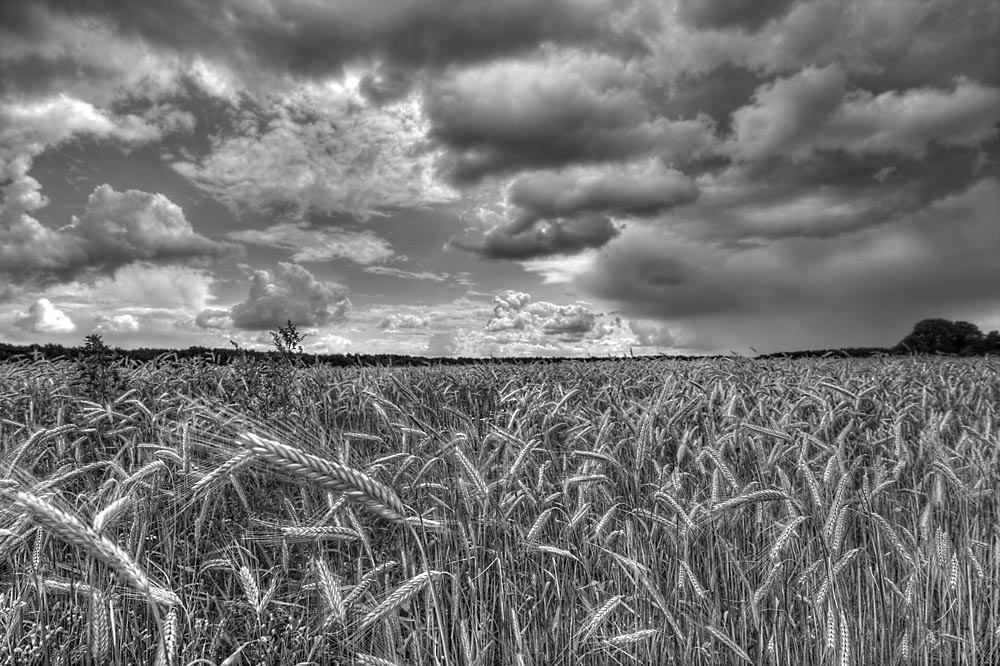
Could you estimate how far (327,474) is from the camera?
2.27m

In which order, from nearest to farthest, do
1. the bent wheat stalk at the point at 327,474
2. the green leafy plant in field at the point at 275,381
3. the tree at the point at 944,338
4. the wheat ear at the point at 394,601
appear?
the bent wheat stalk at the point at 327,474, the wheat ear at the point at 394,601, the green leafy plant in field at the point at 275,381, the tree at the point at 944,338

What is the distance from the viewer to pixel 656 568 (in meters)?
3.81

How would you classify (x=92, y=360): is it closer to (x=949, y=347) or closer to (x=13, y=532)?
(x=13, y=532)

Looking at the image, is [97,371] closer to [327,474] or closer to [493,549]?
[493,549]

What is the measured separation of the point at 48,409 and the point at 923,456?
31.4 feet

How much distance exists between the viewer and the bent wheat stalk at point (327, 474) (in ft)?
7.25

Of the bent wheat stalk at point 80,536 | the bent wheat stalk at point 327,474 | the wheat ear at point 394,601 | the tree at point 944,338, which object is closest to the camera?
the bent wheat stalk at point 327,474

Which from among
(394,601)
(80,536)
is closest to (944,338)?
(394,601)

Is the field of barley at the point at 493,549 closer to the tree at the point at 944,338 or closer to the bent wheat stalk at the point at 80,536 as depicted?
the bent wheat stalk at the point at 80,536

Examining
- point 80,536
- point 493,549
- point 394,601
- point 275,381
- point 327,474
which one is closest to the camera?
point 327,474

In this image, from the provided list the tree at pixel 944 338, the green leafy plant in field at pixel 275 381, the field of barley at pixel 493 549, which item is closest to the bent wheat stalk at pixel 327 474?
the field of barley at pixel 493 549

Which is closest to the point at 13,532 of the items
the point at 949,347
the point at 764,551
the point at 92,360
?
the point at 764,551

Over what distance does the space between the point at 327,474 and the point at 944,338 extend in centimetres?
4474

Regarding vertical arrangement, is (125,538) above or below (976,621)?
above
